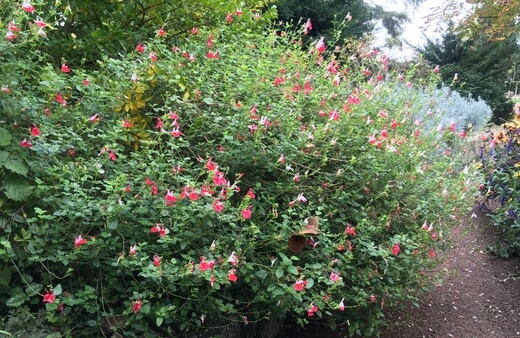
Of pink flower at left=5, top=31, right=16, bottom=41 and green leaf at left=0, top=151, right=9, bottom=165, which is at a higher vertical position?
pink flower at left=5, top=31, right=16, bottom=41

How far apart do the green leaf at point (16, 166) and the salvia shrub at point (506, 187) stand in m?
3.42

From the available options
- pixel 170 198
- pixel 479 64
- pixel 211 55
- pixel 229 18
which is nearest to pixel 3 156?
pixel 170 198

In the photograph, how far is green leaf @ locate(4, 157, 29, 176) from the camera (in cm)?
167

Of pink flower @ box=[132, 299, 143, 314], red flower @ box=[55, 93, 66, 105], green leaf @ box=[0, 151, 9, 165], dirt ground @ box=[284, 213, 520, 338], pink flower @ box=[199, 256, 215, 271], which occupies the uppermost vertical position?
red flower @ box=[55, 93, 66, 105]

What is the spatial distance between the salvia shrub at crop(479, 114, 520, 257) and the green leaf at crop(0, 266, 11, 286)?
11.4 ft

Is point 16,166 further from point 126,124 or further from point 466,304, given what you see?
point 466,304

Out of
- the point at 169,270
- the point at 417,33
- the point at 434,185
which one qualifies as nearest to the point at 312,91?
the point at 434,185

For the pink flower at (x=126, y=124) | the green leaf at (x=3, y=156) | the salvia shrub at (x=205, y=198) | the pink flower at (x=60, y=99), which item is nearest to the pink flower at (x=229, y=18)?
the salvia shrub at (x=205, y=198)

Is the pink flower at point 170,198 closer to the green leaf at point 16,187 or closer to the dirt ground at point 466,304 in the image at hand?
the green leaf at point 16,187

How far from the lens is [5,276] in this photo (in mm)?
1681

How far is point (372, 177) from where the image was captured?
2.37 m

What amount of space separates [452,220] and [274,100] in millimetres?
1304

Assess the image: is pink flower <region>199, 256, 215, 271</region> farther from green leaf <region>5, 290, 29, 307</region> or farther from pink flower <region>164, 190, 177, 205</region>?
green leaf <region>5, 290, 29, 307</region>

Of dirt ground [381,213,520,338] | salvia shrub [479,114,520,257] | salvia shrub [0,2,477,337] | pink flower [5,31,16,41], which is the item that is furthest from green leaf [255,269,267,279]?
salvia shrub [479,114,520,257]
